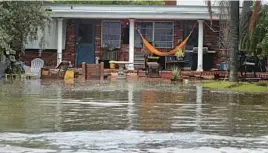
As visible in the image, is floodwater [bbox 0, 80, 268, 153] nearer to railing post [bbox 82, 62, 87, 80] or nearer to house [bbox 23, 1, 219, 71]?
railing post [bbox 82, 62, 87, 80]

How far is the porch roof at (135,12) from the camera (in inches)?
1222

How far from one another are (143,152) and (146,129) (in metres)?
2.20

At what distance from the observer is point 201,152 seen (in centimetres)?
730

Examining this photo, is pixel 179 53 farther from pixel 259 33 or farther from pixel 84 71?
→ pixel 259 33

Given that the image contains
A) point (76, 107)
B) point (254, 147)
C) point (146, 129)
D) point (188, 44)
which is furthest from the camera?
point (188, 44)

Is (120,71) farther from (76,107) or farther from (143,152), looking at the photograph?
(143,152)

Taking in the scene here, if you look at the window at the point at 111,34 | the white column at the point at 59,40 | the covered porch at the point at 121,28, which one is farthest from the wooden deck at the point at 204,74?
the white column at the point at 59,40

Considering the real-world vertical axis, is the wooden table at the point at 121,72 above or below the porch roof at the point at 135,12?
below

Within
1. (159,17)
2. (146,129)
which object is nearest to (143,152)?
(146,129)

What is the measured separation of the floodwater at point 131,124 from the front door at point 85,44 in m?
17.4

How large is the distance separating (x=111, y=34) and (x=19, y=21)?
289 inches

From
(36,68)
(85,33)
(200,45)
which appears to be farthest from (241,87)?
(85,33)

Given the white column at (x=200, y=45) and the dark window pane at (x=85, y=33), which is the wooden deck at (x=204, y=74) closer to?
the white column at (x=200, y=45)

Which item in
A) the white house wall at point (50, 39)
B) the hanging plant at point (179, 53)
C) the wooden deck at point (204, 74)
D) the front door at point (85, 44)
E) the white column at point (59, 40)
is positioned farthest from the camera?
the front door at point (85, 44)
